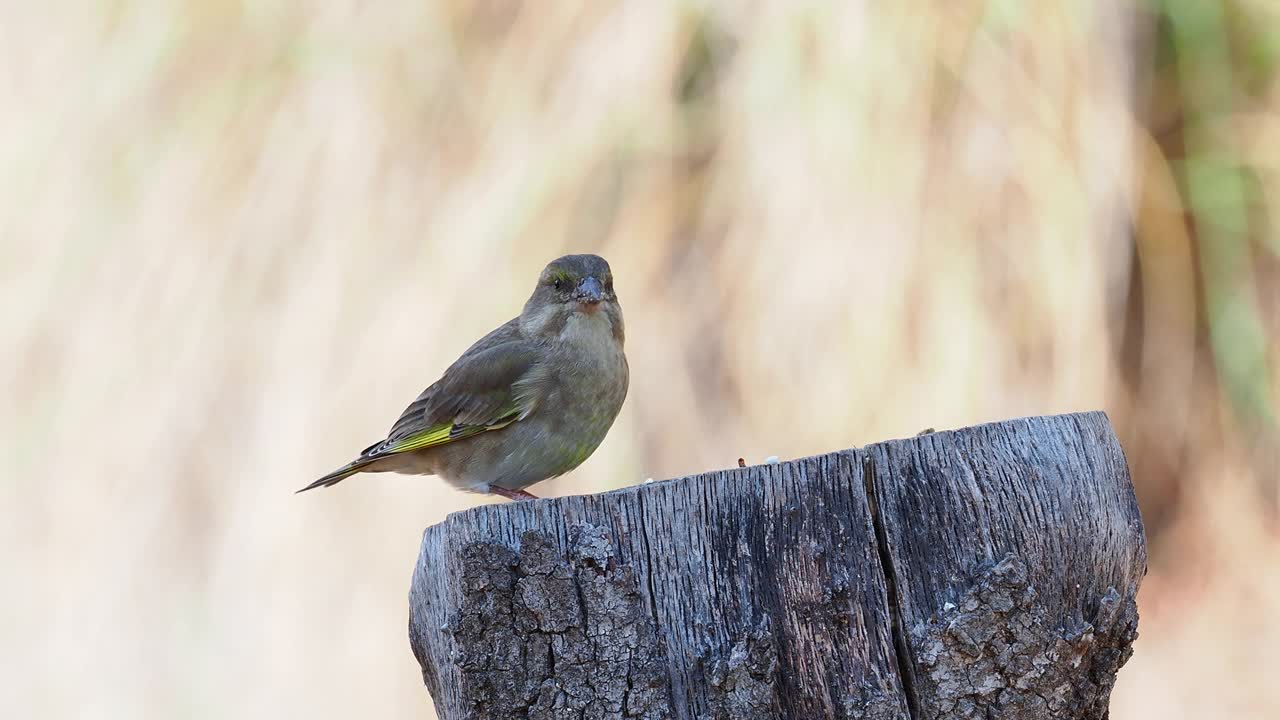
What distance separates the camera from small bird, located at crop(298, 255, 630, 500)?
3438 mm

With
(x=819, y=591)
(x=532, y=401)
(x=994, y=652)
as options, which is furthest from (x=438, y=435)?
(x=994, y=652)

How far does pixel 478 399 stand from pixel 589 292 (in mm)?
397

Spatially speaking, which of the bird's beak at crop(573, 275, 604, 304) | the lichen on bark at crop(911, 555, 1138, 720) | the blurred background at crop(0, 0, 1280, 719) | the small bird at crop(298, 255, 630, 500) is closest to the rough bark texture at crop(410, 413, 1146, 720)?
the lichen on bark at crop(911, 555, 1138, 720)

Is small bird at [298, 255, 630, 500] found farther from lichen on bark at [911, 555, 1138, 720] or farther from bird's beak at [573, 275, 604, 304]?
lichen on bark at [911, 555, 1138, 720]

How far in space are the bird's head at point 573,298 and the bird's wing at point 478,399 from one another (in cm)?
8

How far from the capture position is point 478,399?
3512 mm

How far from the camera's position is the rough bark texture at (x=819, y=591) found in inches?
76.7

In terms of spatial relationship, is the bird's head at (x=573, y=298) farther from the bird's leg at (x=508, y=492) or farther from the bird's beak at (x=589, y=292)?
the bird's leg at (x=508, y=492)

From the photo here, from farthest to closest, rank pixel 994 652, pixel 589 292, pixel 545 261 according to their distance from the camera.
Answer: pixel 545 261, pixel 589 292, pixel 994 652

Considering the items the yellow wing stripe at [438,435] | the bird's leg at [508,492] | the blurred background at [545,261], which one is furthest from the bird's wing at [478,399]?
the blurred background at [545,261]

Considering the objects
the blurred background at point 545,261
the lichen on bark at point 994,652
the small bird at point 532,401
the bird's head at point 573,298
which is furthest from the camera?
the blurred background at point 545,261

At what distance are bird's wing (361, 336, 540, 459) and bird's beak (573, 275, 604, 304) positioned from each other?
0.57 ft

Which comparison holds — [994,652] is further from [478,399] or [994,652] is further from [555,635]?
[478,399]

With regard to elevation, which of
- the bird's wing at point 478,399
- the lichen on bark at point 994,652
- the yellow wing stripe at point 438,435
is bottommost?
the lichen on bark at point 994,652
